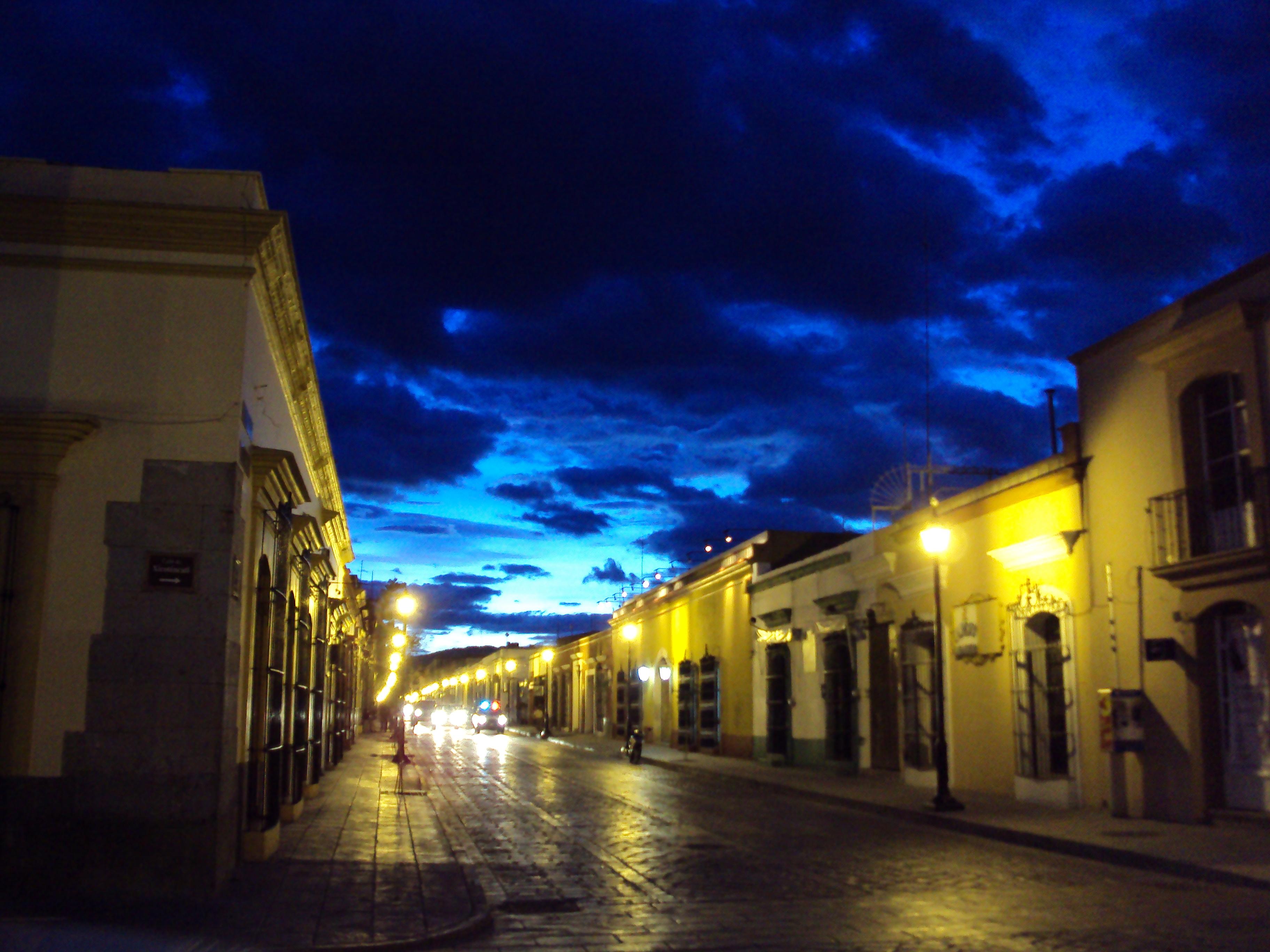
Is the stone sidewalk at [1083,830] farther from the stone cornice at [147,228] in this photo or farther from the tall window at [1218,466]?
the stone cornice at [147,228]

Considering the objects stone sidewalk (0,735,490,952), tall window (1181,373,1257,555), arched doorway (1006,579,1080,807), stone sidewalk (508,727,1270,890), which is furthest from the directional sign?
arched doorway (1006,579,1080,807)

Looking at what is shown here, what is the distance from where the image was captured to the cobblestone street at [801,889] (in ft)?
29.5

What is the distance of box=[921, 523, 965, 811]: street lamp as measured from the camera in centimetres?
1842

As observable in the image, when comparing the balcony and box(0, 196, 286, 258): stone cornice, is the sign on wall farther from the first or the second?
the balcony

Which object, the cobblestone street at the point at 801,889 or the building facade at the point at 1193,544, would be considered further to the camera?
the building facade at the point at 1193,544

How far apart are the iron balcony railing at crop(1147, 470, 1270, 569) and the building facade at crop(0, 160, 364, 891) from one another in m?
11.3

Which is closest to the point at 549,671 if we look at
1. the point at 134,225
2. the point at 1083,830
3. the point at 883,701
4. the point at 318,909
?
the point at 883,701

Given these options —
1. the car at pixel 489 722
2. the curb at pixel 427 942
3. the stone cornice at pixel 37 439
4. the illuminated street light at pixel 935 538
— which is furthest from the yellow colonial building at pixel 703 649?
the curb at pixel 427 942

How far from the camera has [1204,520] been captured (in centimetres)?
1577

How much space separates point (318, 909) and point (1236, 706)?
1160 cm

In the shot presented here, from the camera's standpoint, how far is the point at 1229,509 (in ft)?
51.0

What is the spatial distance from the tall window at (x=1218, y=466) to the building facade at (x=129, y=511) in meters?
11.4

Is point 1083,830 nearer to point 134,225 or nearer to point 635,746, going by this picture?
point 134,225

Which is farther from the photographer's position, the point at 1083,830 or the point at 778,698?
the point at 778,698
